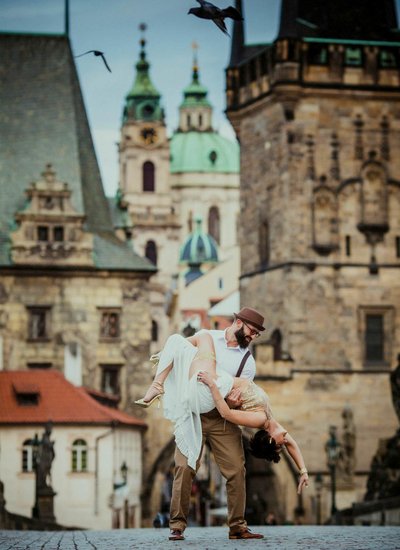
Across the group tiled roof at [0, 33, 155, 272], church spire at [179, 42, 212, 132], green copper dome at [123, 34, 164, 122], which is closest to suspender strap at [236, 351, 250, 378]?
tiled roof at [0, 33, 155, 272]

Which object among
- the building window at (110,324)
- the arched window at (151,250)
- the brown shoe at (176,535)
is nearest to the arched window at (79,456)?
the building window at (110,324)

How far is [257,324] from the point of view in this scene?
43.7 ft

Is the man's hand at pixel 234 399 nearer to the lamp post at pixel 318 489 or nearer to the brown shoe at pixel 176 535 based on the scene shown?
the brown shoe at pixel 176 535

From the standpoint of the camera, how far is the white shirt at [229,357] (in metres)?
13.5

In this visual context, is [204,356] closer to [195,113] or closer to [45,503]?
[45,503]

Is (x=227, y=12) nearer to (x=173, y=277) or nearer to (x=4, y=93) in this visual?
(x=4, y=93)

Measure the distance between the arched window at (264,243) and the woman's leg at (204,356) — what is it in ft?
133

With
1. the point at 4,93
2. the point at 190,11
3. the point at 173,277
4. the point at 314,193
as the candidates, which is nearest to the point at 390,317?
the point at 314,193

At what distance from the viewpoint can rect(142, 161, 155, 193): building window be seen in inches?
5241

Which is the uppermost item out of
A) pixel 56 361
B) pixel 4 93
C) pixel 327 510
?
pixel 4 93

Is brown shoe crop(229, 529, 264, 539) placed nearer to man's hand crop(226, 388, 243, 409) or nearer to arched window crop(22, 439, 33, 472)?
man's hand crop(226, 388, 243, 409)

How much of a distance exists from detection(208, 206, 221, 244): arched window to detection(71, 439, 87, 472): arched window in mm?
96676

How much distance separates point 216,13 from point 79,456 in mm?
33278

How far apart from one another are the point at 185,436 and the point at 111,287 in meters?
41.0
